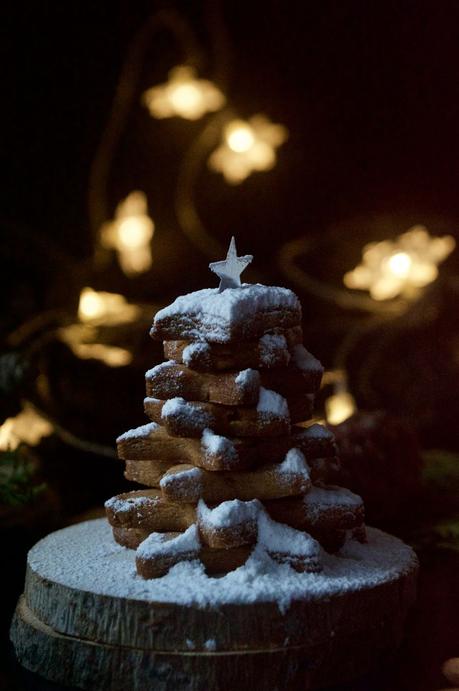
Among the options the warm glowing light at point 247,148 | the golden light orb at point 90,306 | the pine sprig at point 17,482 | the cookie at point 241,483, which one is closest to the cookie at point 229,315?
the cookie at point 241,483

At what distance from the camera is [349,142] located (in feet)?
9.60

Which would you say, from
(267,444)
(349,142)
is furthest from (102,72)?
(267,444)

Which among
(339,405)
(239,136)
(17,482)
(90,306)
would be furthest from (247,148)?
(17,482)

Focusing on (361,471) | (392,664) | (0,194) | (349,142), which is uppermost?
(349,142)

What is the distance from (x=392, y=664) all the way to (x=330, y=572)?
0.56 feet

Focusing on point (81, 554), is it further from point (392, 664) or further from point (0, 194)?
point (0, 194)

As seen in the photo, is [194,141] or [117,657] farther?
[194,141]

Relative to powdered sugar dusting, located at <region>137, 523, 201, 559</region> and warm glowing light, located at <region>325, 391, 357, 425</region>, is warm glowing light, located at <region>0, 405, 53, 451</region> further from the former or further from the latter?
powdered sugar dusting, located at <region>137, 523, 201, 559</region>

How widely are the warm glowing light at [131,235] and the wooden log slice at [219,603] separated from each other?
154 centimetres

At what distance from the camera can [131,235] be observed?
288 centimetres

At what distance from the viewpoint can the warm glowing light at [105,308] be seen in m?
2.72

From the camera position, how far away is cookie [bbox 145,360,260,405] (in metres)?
1.44

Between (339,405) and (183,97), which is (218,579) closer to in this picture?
(339,405)

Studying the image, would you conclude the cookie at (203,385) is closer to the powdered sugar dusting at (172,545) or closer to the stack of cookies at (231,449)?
the stack of cookies at (231,449)
